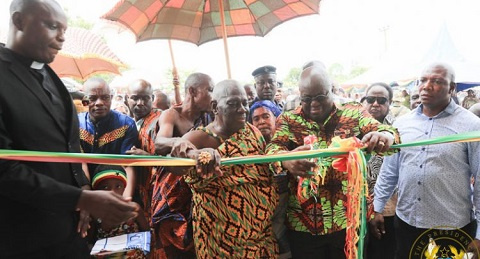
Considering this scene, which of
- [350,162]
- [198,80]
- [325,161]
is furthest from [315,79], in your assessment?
[198,80]

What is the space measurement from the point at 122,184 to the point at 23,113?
108 cm

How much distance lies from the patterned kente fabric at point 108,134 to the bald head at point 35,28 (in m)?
1.54

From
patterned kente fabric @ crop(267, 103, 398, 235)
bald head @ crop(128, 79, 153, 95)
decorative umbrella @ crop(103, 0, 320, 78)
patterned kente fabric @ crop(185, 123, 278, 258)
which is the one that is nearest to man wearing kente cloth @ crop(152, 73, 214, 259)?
patterned kente fabric @ crop(185, 123, 278, 258)

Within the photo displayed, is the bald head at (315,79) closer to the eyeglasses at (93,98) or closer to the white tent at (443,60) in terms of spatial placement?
the eyeglasses at (93,98)

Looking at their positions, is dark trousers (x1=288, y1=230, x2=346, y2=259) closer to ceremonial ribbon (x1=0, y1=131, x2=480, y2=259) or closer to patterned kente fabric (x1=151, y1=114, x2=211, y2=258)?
A: ceremonial ribbon (x1=0, y1=131, x2=480, y2=259)

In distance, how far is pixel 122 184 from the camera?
2787 mm

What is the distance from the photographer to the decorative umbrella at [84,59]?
27.2ft

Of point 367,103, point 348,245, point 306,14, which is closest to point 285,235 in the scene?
point 348,245

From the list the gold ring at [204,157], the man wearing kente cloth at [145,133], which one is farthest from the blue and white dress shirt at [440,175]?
the man wearing kente cloth at [145,133]

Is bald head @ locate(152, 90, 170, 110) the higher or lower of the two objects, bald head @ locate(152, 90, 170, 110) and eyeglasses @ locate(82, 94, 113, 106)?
the lower

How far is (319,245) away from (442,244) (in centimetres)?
106

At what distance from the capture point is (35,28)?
6.37 feet

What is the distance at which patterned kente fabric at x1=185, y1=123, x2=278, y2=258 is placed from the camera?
270cm

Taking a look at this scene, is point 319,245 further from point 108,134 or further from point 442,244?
point 108,134
